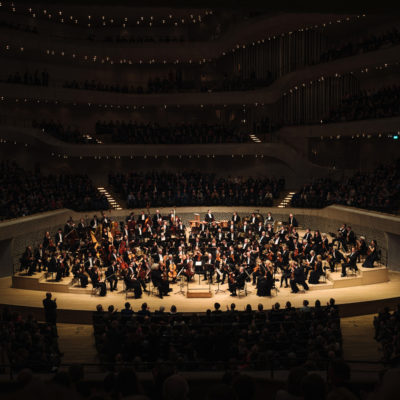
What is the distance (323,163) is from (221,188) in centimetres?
639

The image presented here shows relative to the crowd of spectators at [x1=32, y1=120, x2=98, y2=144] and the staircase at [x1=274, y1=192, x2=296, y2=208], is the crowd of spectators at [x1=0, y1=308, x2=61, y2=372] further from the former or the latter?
the crowd of spectators at [x1=32, y1=120, x2=98, y2=144]

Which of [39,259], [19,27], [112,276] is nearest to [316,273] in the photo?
[112,276]

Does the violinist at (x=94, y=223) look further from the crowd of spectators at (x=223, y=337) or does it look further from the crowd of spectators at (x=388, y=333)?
the crowd of spectators at (x=388, y=333)

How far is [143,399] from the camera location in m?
2.90

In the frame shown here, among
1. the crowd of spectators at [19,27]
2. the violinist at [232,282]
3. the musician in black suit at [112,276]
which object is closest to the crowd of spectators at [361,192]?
the violinist at [232,282]

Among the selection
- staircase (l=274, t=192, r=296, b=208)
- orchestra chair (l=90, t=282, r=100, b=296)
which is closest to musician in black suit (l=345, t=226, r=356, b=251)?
staircase (l=274, t=192, r=296, b=208)

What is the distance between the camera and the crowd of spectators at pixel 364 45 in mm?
25891

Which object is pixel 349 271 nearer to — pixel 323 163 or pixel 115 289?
pixel 115 289

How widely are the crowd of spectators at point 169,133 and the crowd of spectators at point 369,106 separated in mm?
5515

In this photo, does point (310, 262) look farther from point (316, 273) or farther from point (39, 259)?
point (39, 259)

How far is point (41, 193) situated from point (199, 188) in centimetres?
766

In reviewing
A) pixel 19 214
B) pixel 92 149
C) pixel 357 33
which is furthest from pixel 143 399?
pixel 357 33

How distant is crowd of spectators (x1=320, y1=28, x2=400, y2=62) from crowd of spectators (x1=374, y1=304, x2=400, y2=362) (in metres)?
16.1

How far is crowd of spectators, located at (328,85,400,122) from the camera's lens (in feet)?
83.1
